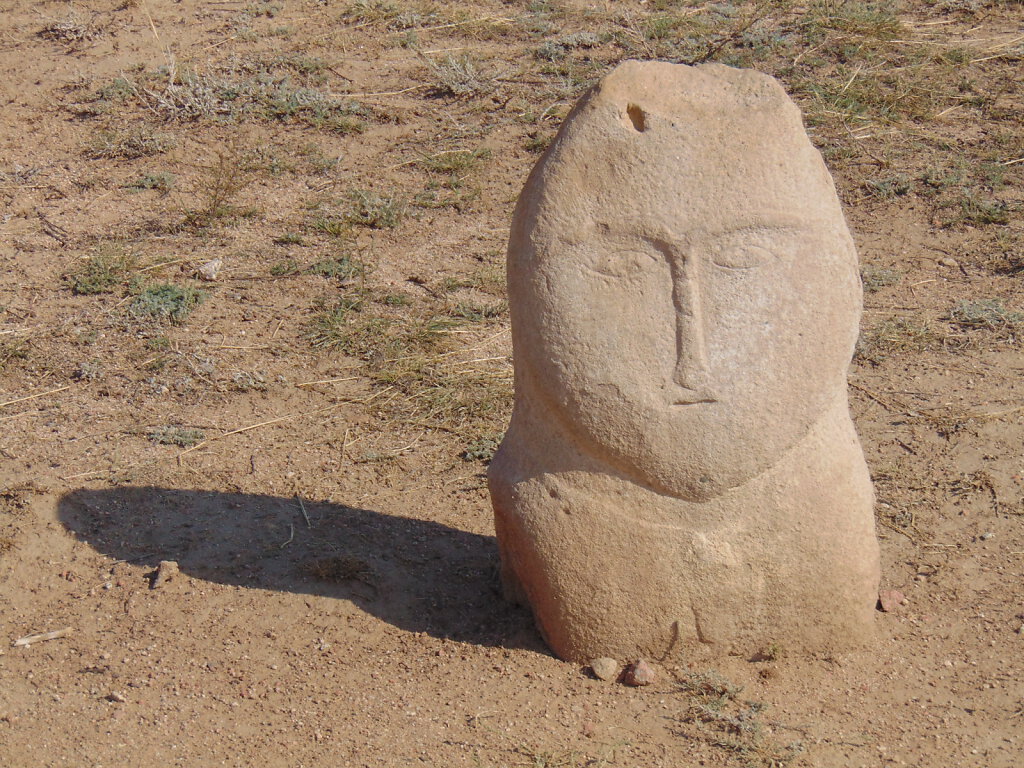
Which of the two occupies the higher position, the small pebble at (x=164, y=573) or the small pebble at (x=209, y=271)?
the small pebble at (x=209, y=271)

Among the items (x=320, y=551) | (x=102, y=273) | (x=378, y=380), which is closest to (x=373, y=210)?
(x=102, y=273)

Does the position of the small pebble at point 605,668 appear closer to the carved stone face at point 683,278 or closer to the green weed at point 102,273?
the carved stone face at point 683,278

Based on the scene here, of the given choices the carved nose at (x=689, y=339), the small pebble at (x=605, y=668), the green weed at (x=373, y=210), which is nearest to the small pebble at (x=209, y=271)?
the green weed at (x=373, y=210)

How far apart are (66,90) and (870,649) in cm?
650

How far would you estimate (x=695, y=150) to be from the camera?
306 cm

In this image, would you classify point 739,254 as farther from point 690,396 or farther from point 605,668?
point 605,668

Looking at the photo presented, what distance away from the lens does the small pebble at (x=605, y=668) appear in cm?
340

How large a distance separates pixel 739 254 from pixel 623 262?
29 cm

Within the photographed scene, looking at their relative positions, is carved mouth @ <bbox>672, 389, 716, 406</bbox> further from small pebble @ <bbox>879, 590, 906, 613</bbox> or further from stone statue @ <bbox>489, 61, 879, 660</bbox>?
small pebble @ <bbox>879, 590, 906, 613</bbox>

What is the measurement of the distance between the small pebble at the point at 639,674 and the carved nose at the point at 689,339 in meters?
0.81

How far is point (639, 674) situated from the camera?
133 inches

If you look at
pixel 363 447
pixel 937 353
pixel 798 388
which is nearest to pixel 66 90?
pixel 363 447

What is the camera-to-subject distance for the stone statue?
308 cm

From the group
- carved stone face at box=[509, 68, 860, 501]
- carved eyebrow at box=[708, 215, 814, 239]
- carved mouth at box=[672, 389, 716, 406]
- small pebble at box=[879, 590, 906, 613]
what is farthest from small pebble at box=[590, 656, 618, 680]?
carved eyebrow at box=[708, 215, 814, 239]
